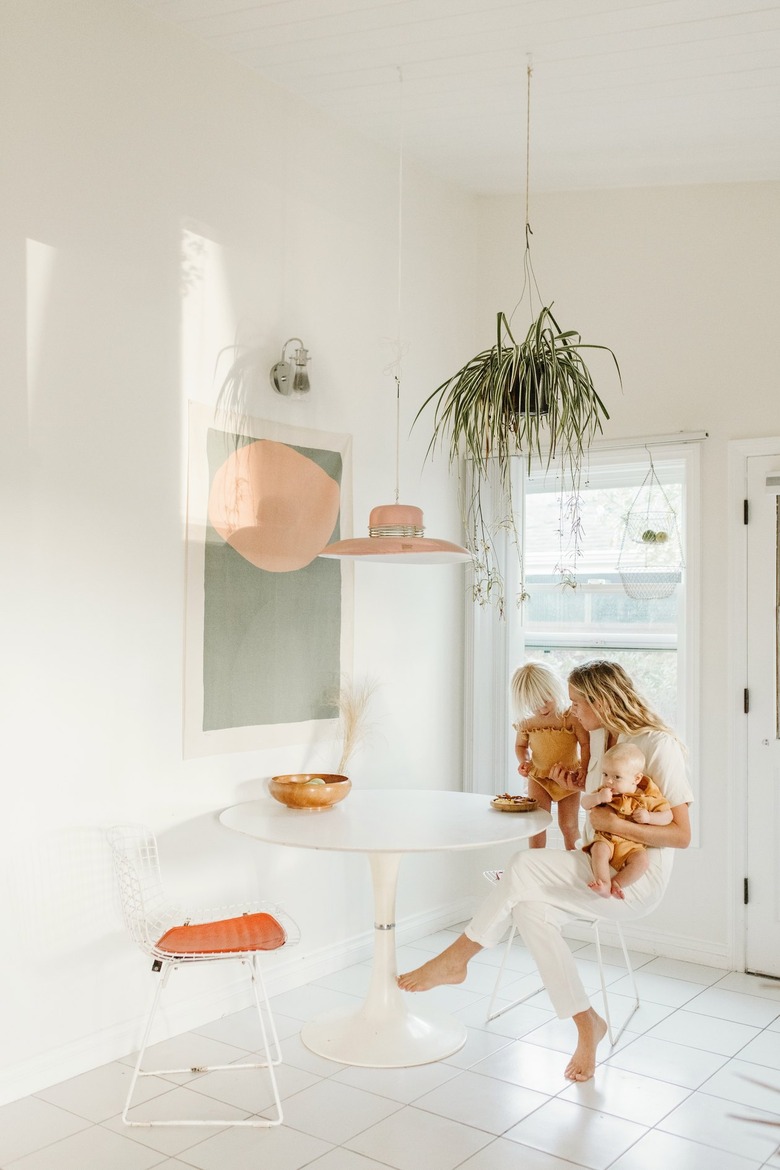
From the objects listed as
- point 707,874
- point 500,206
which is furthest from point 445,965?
point 500,206

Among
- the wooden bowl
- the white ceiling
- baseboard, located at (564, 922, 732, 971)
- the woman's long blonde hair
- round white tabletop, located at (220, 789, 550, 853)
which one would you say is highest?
the white ceiling

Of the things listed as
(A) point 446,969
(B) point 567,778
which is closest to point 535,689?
(B) point 567,778

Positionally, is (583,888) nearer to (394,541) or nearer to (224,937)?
(224,937)

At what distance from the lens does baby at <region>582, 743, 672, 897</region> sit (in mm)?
3039

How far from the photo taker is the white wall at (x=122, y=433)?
2.96m

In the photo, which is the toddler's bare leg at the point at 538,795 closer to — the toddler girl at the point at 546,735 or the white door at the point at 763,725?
the toddler girl at the point at 546,735

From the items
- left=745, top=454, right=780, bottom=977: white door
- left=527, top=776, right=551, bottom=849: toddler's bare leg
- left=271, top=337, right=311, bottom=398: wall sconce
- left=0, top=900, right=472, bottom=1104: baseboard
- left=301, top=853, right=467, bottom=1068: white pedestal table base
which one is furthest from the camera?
left=745, top=454, right=780, bottom=977: white door

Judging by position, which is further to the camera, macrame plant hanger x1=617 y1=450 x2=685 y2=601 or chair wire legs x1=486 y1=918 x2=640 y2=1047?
macrame plant hanger x1=617 y1=450 x2=685 y2=601

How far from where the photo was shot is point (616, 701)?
3.27 m

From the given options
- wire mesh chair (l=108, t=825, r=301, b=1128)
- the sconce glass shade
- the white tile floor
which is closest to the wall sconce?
the sconce glass shade

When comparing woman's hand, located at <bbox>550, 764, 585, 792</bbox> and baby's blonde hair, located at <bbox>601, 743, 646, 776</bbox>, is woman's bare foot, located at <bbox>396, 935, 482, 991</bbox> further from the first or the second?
baby's blonde hair, located at <bbox>601, 743, 646, 776</bbox>

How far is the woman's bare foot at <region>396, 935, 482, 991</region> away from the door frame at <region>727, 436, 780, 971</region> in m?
1.39

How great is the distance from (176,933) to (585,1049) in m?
1.24

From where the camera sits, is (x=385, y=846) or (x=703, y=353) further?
(x=703, y=353)
